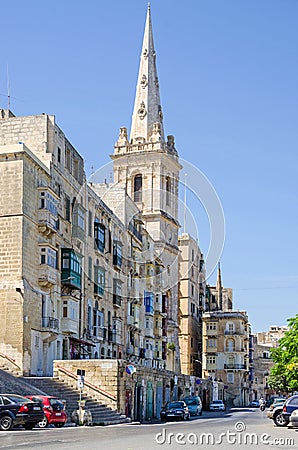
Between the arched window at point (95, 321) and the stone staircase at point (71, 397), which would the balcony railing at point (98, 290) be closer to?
the arched window at point (95, 321)

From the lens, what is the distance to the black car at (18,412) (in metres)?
28.9

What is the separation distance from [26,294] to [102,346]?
1649 centimetres

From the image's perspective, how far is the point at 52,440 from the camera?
22.6m

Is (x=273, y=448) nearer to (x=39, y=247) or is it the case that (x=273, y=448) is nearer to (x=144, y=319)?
(x=39, y=247)

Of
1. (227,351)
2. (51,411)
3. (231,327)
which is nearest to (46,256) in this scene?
(51,411)

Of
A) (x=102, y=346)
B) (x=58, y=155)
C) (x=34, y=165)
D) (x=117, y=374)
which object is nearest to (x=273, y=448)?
(x=117, y=374)

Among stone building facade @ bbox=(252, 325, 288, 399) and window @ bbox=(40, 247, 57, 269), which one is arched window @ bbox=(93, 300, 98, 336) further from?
stone building facade @ bbox=(252, 325, 288, 399)

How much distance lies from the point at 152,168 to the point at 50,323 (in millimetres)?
44686

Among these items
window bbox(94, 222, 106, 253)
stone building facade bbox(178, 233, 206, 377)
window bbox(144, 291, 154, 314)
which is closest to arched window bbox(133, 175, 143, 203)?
stone building facade bbox(178, 233, 206, 377)

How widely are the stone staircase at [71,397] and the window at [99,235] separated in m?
16.9

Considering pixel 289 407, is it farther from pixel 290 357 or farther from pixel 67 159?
pixel 290 357

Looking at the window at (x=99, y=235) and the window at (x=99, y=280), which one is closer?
the window at (x=99, y=280)

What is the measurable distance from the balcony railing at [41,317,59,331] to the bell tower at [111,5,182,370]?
3946cm

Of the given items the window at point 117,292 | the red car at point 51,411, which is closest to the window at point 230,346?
the window at point 117,292
